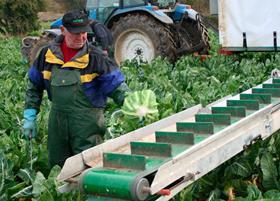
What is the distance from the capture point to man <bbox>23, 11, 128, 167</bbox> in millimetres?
4062

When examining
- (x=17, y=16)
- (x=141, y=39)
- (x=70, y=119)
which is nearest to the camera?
(x=70, y=119)

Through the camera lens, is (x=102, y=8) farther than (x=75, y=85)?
Yes

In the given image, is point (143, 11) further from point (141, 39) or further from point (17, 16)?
point (17, 16)

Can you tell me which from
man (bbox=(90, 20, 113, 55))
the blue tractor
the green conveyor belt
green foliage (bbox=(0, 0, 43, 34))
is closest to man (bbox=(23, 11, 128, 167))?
the green conveyor belt

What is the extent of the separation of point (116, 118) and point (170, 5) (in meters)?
7.42

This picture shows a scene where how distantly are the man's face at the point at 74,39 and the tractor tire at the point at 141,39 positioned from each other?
22.0ft

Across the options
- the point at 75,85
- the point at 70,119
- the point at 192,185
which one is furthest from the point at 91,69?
the point at 192,185

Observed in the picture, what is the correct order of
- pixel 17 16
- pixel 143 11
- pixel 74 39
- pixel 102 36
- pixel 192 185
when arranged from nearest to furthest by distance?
pixel 192 185, pixel 74 39, pixel 102 36, pixel 143 11, pixel 17 16

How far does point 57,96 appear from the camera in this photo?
13.6 ft

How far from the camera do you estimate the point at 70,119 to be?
4.17 meters

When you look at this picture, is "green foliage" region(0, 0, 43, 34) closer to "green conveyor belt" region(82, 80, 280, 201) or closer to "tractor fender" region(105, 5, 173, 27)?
"tractor fender" region(105, 5, 173, 27)

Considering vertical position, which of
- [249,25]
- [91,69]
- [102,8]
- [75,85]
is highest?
[102,8]

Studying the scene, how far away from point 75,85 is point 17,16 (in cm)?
3242

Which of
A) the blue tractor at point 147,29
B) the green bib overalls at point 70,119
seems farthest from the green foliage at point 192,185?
the blue tractor at point 147,29
